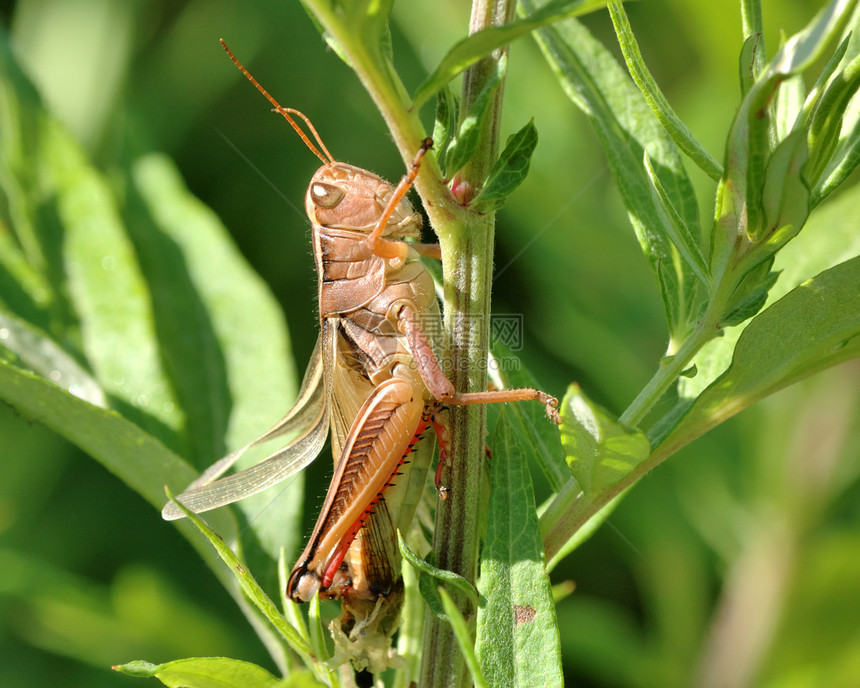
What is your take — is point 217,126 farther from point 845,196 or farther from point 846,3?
point 846,3

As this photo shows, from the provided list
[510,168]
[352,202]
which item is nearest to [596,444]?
[510,168]

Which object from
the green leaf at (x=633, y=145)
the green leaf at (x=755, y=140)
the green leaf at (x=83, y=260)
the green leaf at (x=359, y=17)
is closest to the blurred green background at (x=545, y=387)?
the green leaf at (x=83, y=260)

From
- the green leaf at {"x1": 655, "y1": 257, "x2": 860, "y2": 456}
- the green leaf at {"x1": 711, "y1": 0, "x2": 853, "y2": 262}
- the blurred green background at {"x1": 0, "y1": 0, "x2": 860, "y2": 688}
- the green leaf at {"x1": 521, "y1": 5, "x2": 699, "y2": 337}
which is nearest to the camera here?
the green leaf at {"x1": 711, "y1": 0, "x2": 853, "y2": 262}

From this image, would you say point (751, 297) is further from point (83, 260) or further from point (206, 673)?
point (83, 260)

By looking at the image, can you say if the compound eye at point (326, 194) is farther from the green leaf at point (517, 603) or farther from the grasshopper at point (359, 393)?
the green leaf at point (517, 603)

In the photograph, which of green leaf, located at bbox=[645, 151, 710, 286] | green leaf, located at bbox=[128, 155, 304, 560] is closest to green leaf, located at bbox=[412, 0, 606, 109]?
green leaf, located at bbox=[645, 151, 710, 286]

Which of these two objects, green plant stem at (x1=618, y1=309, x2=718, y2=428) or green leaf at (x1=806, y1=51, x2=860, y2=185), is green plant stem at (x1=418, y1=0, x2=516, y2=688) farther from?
green leaf at (x1=806, y1=51, x2=860, y2=185)

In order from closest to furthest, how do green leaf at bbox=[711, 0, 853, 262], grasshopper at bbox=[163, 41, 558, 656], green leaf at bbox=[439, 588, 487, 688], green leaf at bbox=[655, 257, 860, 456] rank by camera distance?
green leaf at bbox=[711, 0, 853, 262]
green leaf at bbox=[439, 588, 487, 688]
green leaf at bbox=[655, 257, 860, 456]
grasshopper at bbox=[163, 41, 558, 656]

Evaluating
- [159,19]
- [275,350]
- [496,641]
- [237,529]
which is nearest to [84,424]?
[237,529]
